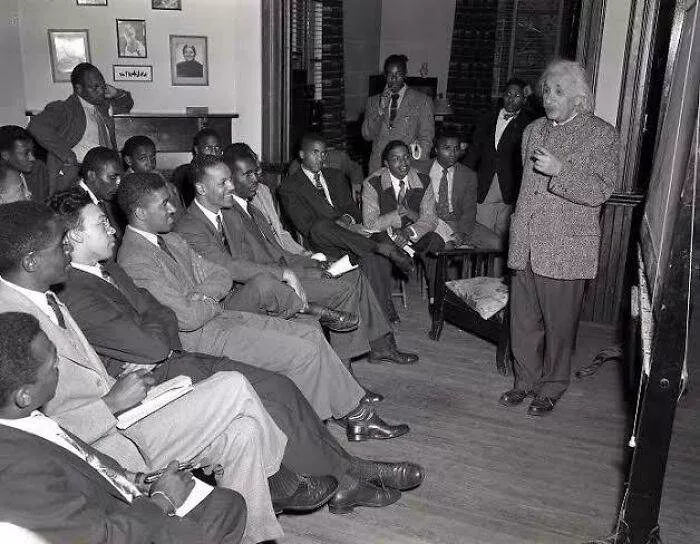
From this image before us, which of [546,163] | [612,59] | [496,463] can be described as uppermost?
[612,59]

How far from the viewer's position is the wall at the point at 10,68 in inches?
261

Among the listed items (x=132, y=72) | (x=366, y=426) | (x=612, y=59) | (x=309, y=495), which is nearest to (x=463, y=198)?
(x=612, y=59)

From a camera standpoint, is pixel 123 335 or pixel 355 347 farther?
pixel 355 347

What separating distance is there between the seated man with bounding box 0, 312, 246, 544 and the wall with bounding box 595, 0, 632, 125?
3819 millimetres

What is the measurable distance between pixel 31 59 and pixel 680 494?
260 inches

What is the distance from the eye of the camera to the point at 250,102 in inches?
230

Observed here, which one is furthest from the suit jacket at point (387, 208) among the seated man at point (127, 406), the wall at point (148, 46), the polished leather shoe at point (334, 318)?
the seated man at point (127, 406)

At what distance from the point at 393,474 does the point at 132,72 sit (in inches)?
217

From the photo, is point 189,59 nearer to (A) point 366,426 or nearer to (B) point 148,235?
(B) point 148,235

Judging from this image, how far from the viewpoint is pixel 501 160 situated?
211 inches

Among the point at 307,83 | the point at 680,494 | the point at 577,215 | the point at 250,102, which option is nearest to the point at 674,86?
the point at 577,215

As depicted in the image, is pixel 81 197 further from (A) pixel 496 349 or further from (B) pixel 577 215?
(A) pixel 496 349

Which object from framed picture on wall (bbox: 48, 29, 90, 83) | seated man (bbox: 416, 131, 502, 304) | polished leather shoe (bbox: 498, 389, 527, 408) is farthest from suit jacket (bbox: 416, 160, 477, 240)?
framed picture on wall (bbox: 48, 29, 90, 83)

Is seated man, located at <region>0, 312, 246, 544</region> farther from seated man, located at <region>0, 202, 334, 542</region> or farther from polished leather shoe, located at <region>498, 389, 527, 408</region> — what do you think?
polished leather shoe, located at <region>498, 389, 527, 408</region>
